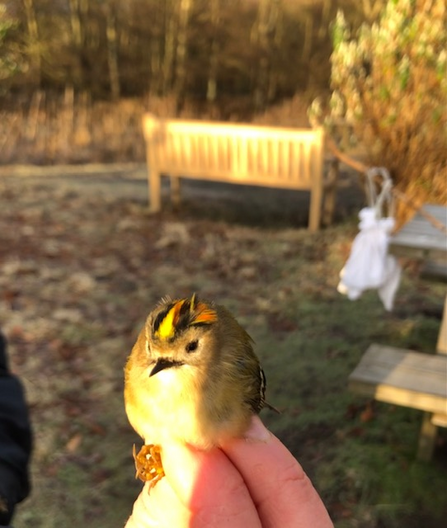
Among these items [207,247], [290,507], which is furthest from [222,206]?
[290,507]

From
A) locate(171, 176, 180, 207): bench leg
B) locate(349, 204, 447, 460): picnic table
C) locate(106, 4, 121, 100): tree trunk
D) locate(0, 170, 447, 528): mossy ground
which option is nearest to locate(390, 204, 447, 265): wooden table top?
locate(349, 204, 447, 460): picnic table

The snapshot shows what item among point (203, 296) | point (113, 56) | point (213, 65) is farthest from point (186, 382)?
point (213, 65)

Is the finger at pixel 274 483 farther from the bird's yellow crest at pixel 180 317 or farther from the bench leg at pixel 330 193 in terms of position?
the bench leg at pixel 330 193

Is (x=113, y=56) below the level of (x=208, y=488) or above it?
below

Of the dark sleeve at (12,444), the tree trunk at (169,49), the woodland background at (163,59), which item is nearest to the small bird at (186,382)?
the dark sleeve at (12,444)

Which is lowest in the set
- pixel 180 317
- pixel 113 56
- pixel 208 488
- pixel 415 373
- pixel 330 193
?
pixel 330 193

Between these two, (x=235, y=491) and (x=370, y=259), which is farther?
(x=370, y=259)

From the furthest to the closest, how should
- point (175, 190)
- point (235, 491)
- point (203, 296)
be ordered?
point (175, 190)
point (203, 296)
point (235, 491)

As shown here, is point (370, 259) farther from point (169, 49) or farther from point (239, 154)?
point (169, 49)
